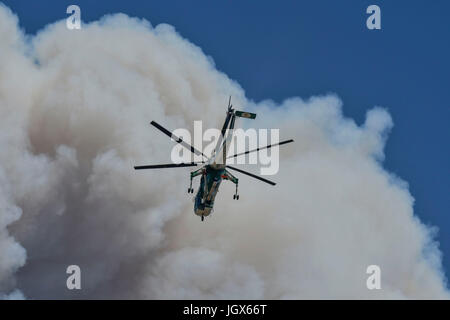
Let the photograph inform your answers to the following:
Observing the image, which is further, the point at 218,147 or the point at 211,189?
the point at 211,189
